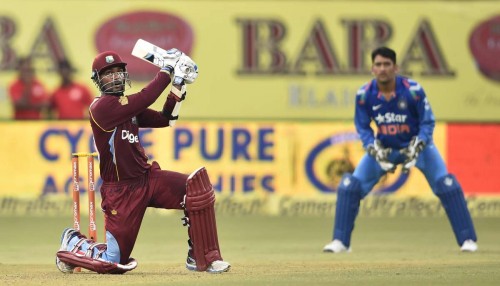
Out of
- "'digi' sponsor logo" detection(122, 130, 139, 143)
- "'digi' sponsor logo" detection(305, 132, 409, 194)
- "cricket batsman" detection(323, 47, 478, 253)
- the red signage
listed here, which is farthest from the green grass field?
"'digi' sponsor logo" detection(122, 130, 139, 143)

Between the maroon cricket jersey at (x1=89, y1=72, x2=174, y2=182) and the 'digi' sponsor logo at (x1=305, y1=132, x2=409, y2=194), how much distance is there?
23.7ft

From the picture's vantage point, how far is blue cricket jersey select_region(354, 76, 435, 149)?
1173cm

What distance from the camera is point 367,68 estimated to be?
702 inches

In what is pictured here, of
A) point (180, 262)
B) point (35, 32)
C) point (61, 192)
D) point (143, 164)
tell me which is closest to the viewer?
point (143, 164)

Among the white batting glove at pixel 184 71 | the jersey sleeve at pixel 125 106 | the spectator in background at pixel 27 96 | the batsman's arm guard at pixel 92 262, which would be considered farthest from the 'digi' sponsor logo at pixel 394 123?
the spectator in background at pixel 27 96

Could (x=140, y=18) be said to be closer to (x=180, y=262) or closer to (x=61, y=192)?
(x=61, y=192)

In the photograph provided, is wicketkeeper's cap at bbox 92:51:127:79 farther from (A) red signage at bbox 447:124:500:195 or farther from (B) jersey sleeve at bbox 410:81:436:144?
(A) red signage at bbox 447:124:500:195

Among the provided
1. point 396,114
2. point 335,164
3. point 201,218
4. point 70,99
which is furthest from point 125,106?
point 70,99

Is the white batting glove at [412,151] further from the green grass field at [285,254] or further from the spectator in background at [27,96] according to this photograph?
the spectator in background at [27,96]

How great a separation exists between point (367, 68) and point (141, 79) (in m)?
2.99

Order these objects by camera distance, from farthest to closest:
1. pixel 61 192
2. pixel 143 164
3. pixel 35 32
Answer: pixel 35 32 → pixel 61 192 → pixel 143 164

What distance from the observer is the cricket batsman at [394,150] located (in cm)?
1173

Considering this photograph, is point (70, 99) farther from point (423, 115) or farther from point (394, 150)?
point (423, 115)

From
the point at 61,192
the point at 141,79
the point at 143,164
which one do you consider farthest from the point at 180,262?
the point at 141,79
